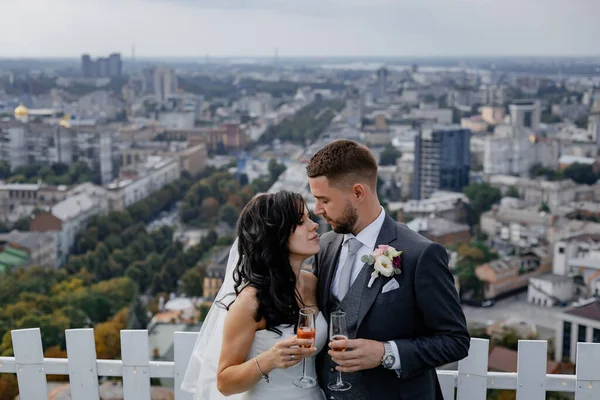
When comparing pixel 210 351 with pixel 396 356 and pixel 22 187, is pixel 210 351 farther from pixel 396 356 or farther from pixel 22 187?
pixel 22 187

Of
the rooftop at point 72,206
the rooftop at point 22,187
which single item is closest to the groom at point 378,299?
the rooftop at point 72,206

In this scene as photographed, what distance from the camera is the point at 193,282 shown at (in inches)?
566

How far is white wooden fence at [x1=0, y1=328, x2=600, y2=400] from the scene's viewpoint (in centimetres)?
143

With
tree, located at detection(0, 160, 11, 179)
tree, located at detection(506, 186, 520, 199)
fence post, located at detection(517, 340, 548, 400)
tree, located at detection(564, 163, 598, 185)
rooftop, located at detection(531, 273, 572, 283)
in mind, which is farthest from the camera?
tree, located at detection(564, 163, 598, 185)

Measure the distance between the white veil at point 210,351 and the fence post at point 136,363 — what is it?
0.50 ft

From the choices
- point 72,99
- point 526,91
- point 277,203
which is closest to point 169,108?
point 72,99

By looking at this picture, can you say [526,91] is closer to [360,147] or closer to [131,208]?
[131,208]

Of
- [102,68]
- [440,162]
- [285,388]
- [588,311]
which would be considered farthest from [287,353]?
[102,68]

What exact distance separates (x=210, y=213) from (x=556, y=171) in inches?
485

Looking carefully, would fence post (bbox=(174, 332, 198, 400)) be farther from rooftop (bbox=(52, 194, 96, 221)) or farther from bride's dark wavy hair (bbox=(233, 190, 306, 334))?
rooftop (bbox=(52, 194, 96, 221))

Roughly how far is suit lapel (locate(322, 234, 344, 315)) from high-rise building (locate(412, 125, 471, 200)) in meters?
24.2

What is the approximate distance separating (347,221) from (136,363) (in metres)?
0.54

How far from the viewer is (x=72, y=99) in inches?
1437

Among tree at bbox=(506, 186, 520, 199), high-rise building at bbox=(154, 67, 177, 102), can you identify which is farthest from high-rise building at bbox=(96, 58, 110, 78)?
tree at bbox=(506, 186, 520, 199)
